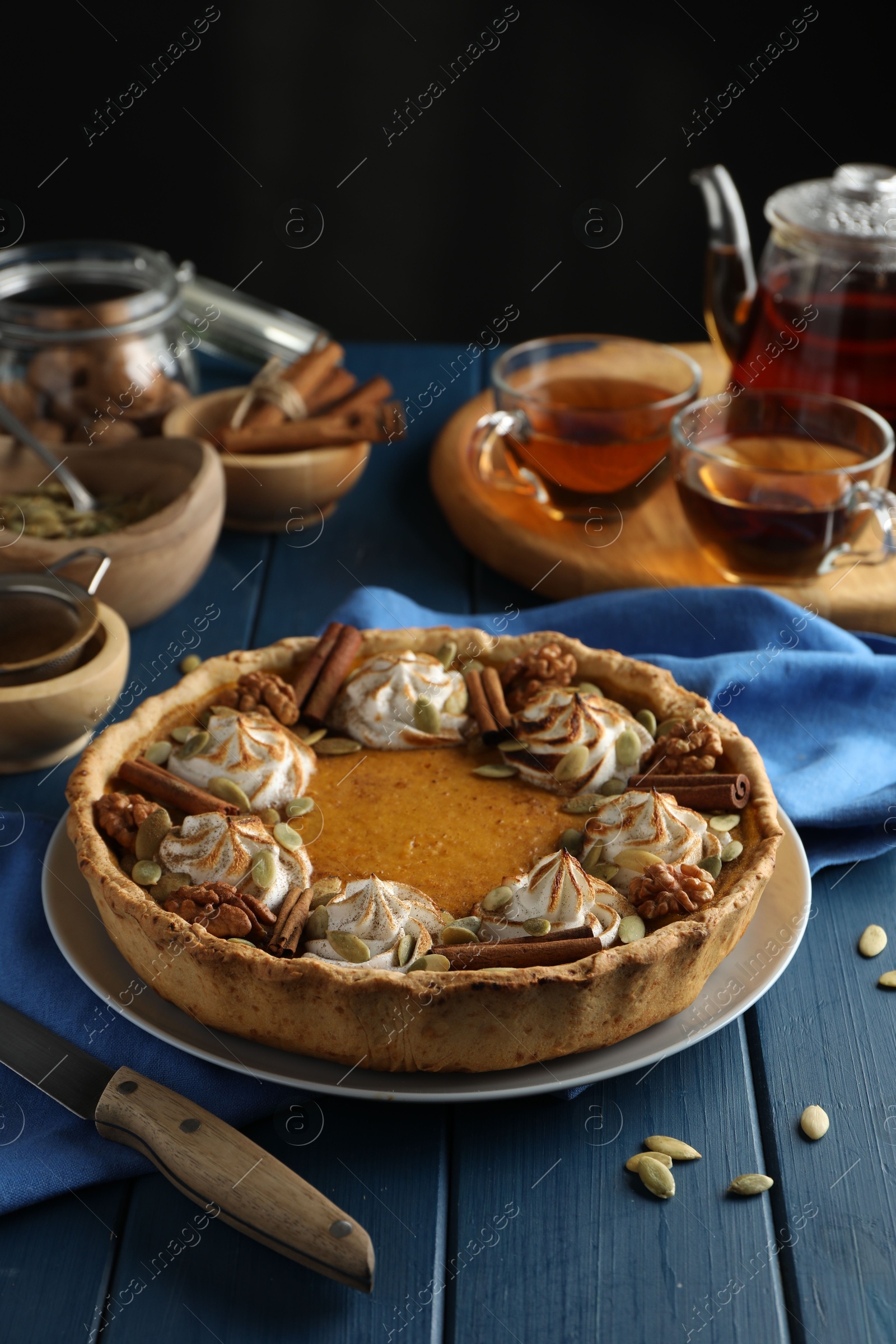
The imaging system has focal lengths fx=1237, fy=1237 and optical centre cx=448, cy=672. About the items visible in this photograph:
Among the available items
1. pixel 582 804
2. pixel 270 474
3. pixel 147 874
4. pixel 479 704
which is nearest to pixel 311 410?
pixel 270 474

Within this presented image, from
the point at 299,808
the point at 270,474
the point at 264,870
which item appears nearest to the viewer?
the point at 264,870

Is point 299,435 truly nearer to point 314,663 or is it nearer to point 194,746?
point 314,663

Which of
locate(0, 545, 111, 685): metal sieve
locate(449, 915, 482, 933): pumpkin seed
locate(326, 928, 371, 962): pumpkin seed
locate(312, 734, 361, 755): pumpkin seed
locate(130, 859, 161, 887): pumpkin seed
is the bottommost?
locate(449, 915, 482, 933): pumpkin seed

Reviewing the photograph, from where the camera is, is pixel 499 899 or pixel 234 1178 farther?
pixel 499 899

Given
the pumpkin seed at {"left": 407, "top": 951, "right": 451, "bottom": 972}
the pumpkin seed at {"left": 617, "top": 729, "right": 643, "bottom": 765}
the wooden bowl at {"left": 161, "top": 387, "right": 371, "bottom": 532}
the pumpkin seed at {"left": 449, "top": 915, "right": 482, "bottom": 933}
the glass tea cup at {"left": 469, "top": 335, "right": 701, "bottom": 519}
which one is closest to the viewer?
the pumpkin seed at {"left": 407, "top": 951, "right": 451, "bottom": 972}

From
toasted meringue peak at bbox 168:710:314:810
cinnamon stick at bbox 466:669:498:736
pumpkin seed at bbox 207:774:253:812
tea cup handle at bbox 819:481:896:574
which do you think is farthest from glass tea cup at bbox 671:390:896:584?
pumpkin seed at bbox 207:774:253:812

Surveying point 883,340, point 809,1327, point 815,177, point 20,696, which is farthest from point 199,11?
point 809,1327

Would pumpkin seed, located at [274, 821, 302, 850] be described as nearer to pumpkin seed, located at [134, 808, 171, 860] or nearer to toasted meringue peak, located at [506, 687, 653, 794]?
Result: pumpkin seed, located at [134, 808, 171, 860]
